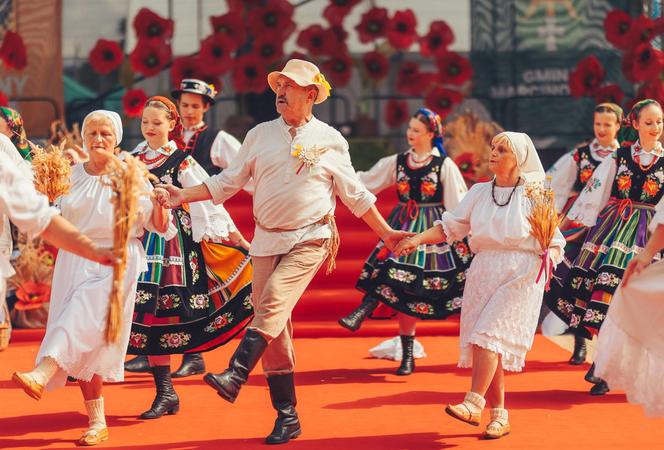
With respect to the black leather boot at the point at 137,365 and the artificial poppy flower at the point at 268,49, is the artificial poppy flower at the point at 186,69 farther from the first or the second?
the black leather boot at the point at 137,365

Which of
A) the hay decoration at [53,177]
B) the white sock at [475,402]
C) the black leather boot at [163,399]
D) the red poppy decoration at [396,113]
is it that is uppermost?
the red poppy decoration at [396,113]

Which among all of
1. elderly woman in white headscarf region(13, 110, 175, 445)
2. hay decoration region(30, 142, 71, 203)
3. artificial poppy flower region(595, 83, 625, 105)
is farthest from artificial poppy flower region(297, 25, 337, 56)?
hay decoration region(30, 142, 71, 203)

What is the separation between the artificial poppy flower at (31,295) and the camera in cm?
923

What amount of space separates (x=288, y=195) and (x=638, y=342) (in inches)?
64.1

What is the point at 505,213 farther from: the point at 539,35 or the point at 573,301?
the point at 539,35

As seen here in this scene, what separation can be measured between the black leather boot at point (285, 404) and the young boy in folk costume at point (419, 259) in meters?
1.96

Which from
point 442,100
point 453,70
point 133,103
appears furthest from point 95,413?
point 453,70

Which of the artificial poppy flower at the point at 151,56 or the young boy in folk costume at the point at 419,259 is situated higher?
the artificial poppy flower at the point at 151,56

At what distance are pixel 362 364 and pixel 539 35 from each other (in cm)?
538

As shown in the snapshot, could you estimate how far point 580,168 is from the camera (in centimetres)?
816

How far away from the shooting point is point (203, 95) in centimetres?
774

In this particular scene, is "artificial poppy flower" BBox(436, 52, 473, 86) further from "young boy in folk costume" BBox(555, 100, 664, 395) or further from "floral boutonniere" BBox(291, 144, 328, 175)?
"floral boutonniere" BBox(291, 144, 328, 175)

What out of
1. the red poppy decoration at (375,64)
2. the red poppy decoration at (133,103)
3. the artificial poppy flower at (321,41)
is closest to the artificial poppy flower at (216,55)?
the red poppy decoration at (133,103)

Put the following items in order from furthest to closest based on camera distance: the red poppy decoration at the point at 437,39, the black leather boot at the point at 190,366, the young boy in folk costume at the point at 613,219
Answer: the red poppy decoration at the point at 437,39 < the black leather boot at the point at 190,366 < the young boy in folk costume at the point at 613,219
